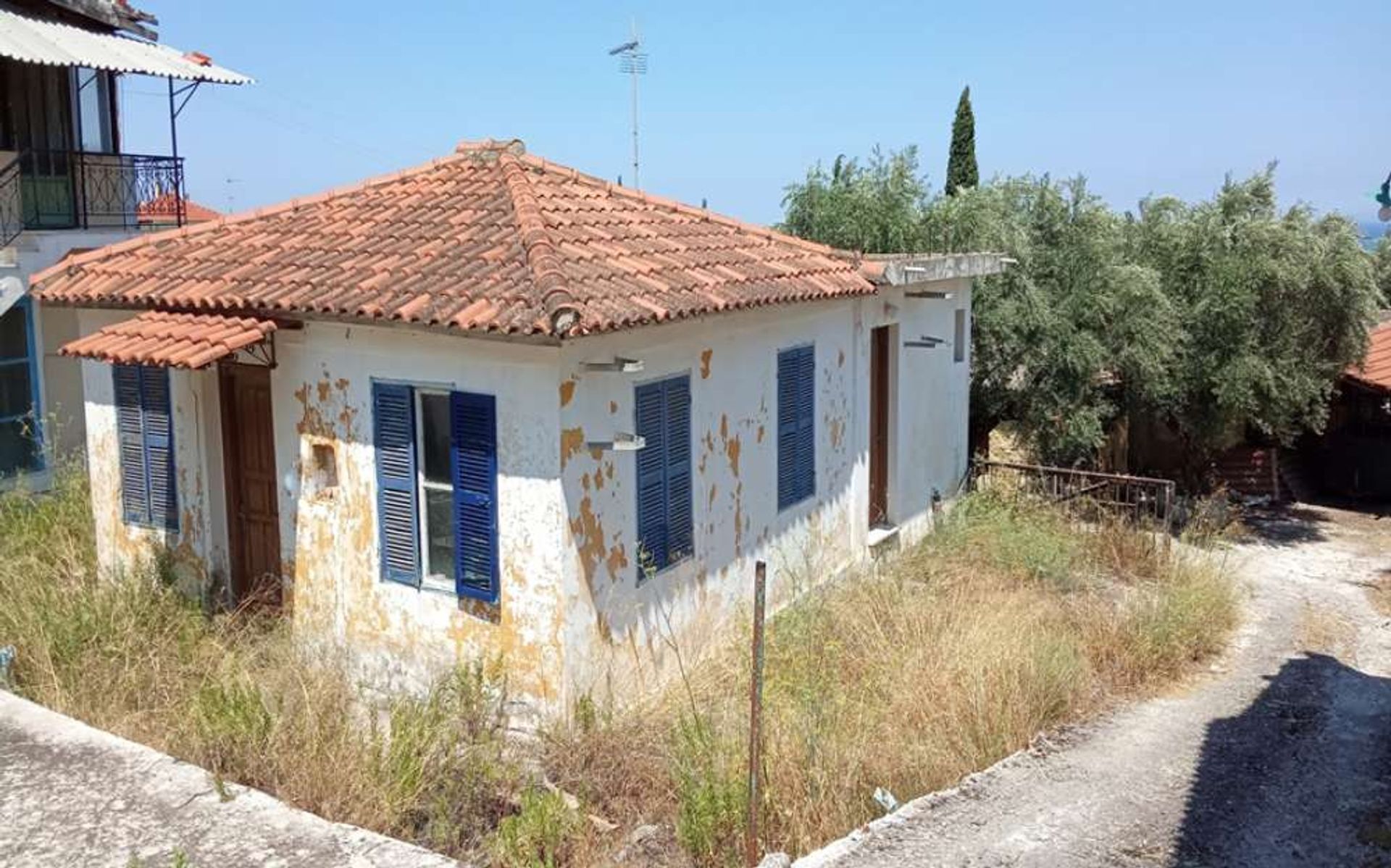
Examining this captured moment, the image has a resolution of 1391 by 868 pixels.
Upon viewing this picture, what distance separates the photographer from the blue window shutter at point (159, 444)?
959cm

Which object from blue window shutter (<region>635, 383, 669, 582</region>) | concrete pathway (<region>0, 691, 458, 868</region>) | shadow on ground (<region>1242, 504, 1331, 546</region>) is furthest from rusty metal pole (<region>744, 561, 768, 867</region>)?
shadow on ground (<region>1242, 504, 1331, 546</region>)

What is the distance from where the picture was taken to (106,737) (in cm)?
631

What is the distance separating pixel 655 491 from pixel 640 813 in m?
2.53

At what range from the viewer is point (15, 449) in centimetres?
1439

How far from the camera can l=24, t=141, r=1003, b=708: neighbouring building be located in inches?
305

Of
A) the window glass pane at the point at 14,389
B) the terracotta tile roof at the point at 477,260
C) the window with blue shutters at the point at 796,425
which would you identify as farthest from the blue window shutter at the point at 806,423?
the window glass pane at the point at 14,389

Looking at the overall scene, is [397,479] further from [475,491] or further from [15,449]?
[15,449]

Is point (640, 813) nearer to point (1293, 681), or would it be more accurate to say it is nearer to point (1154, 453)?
point (1293, 681)

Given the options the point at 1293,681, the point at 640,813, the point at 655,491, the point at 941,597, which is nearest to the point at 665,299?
the point at 655,491

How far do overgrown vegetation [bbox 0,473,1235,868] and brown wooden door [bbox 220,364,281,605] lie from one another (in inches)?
20.8

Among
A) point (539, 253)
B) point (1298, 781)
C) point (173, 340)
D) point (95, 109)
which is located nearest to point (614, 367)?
point (539, 253)

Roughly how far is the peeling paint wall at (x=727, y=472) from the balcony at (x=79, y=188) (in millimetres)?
9943

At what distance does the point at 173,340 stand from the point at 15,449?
25.1 ft

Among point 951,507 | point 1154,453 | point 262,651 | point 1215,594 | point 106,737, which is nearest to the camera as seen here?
point 106,737
